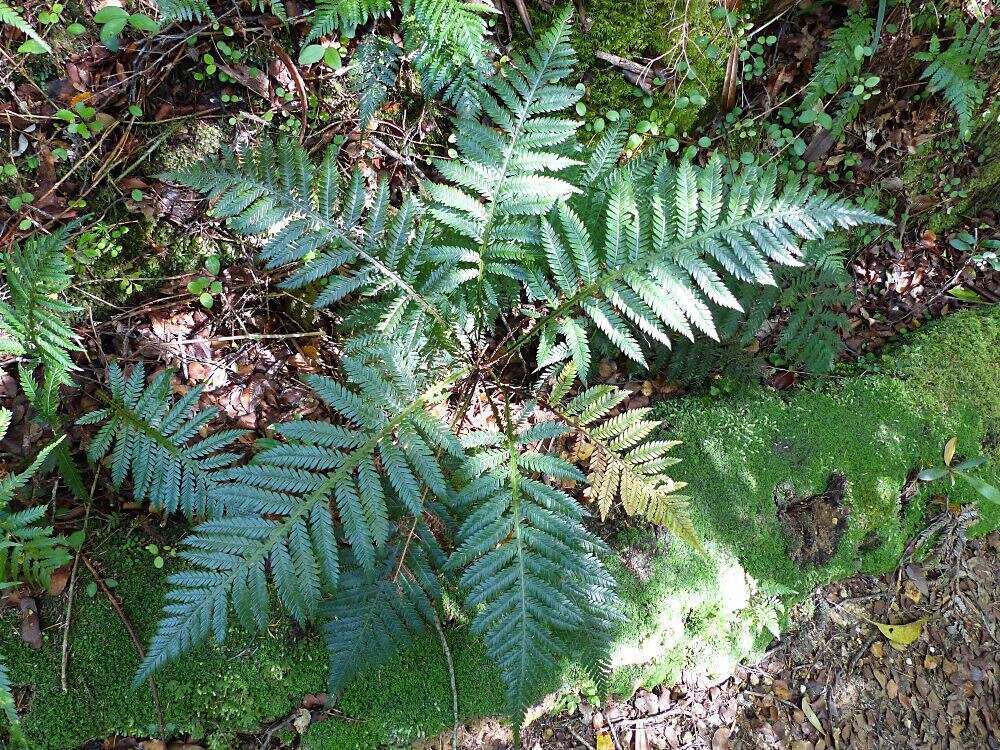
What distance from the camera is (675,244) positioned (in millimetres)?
2670

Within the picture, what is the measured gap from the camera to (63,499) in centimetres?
265

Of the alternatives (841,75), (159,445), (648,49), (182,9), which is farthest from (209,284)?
(841,75)

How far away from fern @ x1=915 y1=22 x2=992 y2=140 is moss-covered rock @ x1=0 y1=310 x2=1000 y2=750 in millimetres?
1189

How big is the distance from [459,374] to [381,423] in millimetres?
456

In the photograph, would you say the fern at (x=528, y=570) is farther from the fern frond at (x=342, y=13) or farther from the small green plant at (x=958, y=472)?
the small green plant at (x=958, y=472)

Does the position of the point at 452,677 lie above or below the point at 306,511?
below

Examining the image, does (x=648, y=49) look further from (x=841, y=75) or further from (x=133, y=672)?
(x=133, y=672)

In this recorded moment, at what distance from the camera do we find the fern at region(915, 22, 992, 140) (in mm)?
3334

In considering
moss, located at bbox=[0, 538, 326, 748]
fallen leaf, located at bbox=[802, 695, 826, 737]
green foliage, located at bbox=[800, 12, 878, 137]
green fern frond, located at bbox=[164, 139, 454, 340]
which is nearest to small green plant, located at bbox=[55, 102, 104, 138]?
green fern frond, located at bbox=[164, 139, 454, 340]

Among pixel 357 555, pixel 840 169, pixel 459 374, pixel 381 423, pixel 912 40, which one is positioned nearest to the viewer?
pixel 357 555

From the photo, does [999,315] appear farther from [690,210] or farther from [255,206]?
[255,206]

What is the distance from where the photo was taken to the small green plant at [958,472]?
3.51 metres

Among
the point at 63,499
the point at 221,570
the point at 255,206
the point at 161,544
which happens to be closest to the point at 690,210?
the point at 255,206

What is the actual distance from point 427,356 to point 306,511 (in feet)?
2.78
